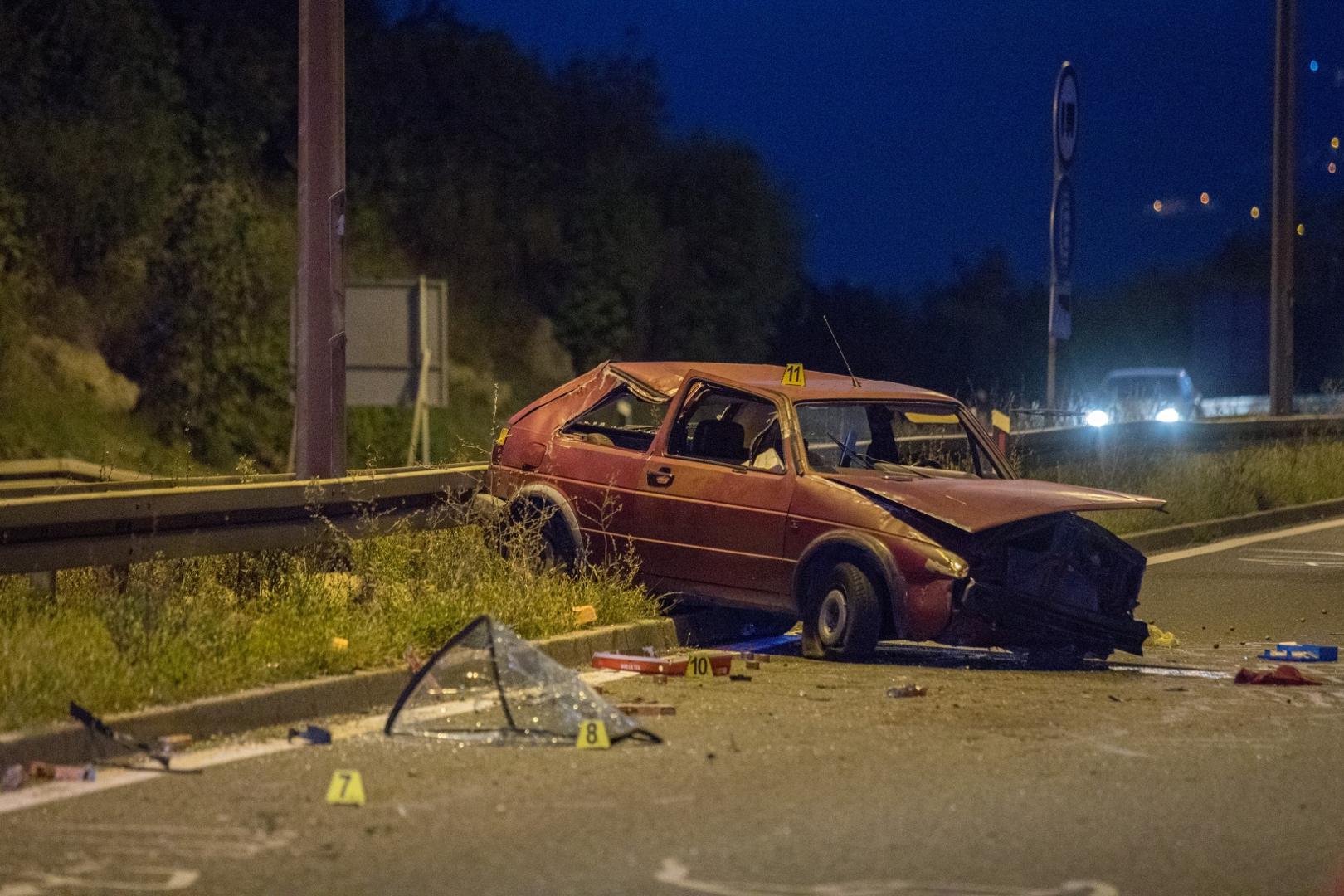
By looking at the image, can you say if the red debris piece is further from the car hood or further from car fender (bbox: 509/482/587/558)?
car fender (bbox: 509/482/587/558)

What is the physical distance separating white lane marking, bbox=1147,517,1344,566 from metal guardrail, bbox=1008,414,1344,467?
165 cm

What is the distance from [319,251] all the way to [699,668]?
3.19 m

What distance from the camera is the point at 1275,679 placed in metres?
10.1

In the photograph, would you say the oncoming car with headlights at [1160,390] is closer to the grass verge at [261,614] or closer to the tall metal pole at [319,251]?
the grass verge at [261,614]

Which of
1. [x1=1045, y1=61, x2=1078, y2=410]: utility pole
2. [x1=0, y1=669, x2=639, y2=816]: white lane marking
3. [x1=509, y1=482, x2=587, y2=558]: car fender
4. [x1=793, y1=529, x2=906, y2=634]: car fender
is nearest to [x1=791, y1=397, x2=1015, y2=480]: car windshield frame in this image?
[x1=793, y1=529, x2=906, y2=634]: car fender

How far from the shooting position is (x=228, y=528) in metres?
10.2

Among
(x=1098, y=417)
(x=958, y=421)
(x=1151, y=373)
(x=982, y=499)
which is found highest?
(x=1151, y=373)

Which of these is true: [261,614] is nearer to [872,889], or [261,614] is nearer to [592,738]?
[592,738]

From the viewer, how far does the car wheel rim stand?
10531 millimetres

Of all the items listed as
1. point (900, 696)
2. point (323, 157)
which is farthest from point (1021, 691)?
point (323, 157)

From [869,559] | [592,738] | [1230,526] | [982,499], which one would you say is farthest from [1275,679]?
[1230,526]

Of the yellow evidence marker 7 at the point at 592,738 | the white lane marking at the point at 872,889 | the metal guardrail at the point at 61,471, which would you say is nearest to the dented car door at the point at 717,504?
the yellow evidence marker 7 at the point at 592,738

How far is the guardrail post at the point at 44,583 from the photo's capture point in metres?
9.67

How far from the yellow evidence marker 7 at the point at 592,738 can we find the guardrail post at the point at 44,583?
2983mm
